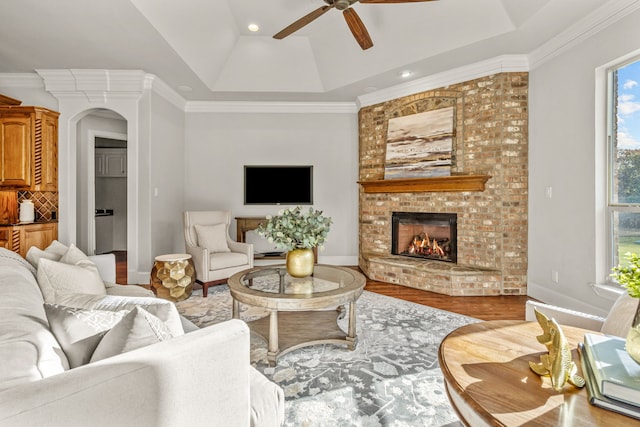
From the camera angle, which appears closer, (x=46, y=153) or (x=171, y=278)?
(x=171, y=278)

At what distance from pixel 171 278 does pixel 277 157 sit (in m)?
2.76

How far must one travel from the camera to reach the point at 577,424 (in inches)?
31.9

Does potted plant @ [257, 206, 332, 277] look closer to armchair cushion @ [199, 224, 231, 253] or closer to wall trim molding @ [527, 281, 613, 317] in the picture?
armchair cushion @ [199, 224, 231, 253]

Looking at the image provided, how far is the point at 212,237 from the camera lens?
4152mm

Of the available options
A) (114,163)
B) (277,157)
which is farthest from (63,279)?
(114,163)

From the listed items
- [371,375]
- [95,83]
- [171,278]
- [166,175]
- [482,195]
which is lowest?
[371,375]

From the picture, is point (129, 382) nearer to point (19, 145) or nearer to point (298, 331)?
point (298, 331)

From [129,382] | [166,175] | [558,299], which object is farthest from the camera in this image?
[166,175]

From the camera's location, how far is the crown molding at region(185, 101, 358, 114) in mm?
5340

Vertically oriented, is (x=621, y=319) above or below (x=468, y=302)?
above

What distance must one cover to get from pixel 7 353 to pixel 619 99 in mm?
4095

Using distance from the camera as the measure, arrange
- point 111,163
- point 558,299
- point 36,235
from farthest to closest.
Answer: point 111,163
point 36,235
point 558,299

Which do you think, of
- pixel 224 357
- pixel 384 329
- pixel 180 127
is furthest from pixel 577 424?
A: pixel 180 127

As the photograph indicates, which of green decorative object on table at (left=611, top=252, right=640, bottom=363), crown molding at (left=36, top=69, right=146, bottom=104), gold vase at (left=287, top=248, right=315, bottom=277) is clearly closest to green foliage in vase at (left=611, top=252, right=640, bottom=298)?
green decorative object on table at (left=611, top=252, right=640, bottom=363)
